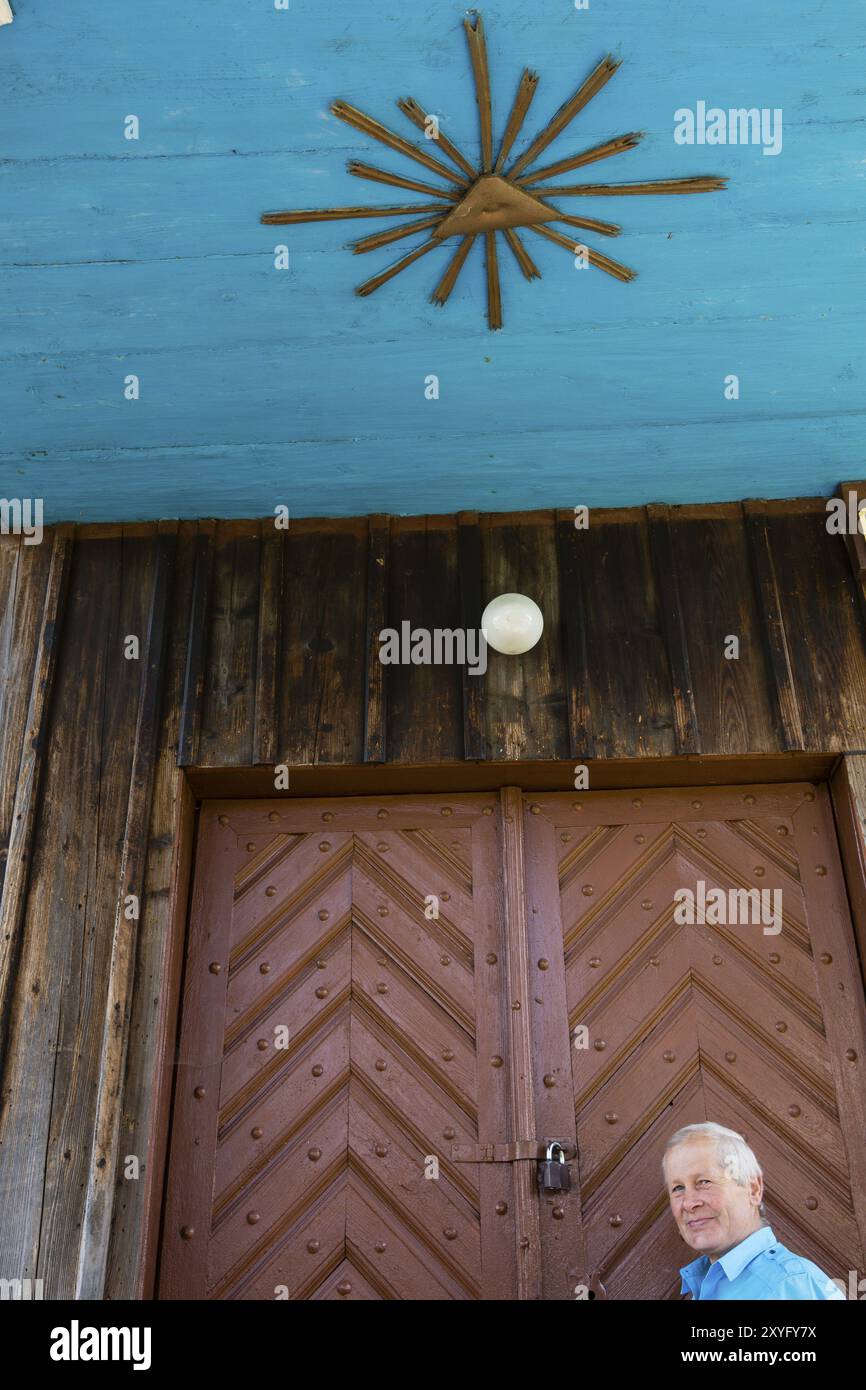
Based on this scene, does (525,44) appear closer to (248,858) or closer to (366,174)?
(366,174)

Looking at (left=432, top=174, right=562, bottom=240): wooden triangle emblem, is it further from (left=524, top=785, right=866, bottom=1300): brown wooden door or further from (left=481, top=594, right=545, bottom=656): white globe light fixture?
(left=524, top=785, right=866, bottom=1300): brown wooden door

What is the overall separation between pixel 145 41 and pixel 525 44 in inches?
34.6

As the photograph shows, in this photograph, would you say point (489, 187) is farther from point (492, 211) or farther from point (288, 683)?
point (288, 683)

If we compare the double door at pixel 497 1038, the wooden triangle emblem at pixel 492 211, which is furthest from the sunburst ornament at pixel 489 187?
the double door at pixel 497 1038

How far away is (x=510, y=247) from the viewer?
3523 mm

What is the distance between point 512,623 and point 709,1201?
5.52ft

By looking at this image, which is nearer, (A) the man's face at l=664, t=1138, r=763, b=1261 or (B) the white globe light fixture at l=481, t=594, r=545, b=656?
(A) the man's face at l=664, t=1138, r=763, b=1261

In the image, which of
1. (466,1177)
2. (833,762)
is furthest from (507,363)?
(466,1177)

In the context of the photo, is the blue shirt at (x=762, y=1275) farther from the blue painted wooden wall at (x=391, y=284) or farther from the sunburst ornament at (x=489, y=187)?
the sunburst ornament at (x=489, y=187)

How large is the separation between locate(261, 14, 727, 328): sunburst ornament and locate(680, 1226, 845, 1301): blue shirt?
245cm

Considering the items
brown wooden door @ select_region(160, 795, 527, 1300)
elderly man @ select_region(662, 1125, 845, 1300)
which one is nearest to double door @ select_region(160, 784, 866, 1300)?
brown wooden door @ select_region(160, 795, 527, 1300)

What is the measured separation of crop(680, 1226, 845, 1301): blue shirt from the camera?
9.24 feet

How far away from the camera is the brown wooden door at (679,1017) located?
3.57 m

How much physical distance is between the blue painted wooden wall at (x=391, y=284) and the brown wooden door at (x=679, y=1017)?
3.55ft
